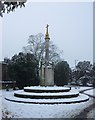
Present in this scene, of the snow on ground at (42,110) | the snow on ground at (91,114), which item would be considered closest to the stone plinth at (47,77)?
the snow on ground at (42,110)

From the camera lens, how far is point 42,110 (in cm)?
1691

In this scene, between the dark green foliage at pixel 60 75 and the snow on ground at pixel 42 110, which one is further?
the dark green foliage at pixel 60 75

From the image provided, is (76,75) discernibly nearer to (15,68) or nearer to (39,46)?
(39,46)

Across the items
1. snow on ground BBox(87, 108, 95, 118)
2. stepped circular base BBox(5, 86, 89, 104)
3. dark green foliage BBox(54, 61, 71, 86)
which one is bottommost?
snow on ground BBox(87, 108, 95, 118)

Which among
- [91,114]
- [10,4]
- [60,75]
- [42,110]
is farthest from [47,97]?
[60,75]

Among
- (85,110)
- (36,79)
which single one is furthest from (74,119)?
(36,79)

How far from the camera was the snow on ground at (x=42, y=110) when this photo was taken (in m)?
16.0

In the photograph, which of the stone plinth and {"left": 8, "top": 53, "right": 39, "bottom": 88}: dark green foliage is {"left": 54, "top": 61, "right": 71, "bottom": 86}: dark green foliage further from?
the stone plinth

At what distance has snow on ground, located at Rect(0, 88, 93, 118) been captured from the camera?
16.0 metres

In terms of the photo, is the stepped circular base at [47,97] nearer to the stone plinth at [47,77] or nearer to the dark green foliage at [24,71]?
the stone plinth at [47,77]

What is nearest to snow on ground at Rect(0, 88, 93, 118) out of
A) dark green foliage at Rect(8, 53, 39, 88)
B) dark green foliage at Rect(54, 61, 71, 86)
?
dark green foliage at Rect(8, 53, 39, 88)

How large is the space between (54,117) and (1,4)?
927 centimetres

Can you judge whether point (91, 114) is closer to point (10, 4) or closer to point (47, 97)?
point (47, 97)

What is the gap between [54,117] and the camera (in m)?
15.8
